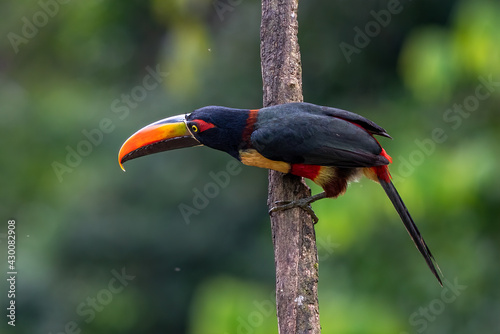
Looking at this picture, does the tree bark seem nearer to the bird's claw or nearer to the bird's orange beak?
the bird's claw

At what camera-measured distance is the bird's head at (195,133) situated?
4.17 m

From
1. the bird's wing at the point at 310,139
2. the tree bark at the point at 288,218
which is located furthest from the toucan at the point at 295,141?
the tree bark at the point at 288,218

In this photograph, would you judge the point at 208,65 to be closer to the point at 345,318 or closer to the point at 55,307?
the point at 55,307

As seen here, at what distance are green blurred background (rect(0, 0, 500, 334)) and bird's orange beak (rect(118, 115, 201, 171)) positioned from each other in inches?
44.1

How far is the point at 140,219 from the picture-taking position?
8.13 m

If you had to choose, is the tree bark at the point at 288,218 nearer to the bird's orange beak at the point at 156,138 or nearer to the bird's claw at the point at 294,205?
the bird's claw at the point at 294,205

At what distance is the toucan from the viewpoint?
404 centimetres

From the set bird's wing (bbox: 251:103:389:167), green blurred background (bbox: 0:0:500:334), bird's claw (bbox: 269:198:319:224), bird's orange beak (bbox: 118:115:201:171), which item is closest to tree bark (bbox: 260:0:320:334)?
bird's claw (bbox: 269:198:319:224)

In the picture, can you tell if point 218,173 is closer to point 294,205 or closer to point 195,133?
point 195,133

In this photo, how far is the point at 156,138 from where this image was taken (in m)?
4.24

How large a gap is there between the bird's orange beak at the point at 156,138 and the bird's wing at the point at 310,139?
44cm

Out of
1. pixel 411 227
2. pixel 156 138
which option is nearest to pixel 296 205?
pixel 411 227

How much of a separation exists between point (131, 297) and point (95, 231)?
85 centimetres

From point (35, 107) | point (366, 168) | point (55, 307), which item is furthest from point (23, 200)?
point (366, 168)
